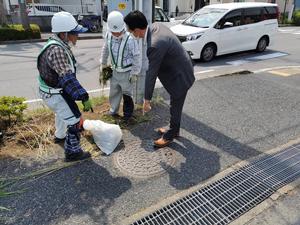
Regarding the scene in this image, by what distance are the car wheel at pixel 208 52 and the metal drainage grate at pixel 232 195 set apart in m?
5.84

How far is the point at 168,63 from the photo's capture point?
3357 mm

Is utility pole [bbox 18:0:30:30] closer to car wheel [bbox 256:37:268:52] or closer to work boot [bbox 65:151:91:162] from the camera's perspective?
car wheel [bbox 256:37:268:52]

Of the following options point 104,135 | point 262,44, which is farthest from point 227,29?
point 104,135

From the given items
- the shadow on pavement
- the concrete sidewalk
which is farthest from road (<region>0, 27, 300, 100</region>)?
the shadow on pavement

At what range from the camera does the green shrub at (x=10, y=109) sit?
12.5 ft

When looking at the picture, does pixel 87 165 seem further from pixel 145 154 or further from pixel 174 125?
pixel 174 125

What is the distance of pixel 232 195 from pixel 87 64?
262 inches

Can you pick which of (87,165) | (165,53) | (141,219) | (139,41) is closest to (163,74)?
(165,53)

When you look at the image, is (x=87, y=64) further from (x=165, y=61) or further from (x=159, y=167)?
(x=159, y=167)

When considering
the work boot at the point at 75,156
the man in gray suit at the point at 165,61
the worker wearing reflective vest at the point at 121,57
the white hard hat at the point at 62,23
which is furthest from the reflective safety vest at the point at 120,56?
the work boot at the point at 75,156

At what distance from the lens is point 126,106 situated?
4.38m

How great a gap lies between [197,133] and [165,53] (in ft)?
4.89

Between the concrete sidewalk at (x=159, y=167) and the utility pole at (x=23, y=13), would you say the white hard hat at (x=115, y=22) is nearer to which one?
the concrete sidewalk at (x=159, y=167)

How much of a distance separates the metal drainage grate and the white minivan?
5.85m
